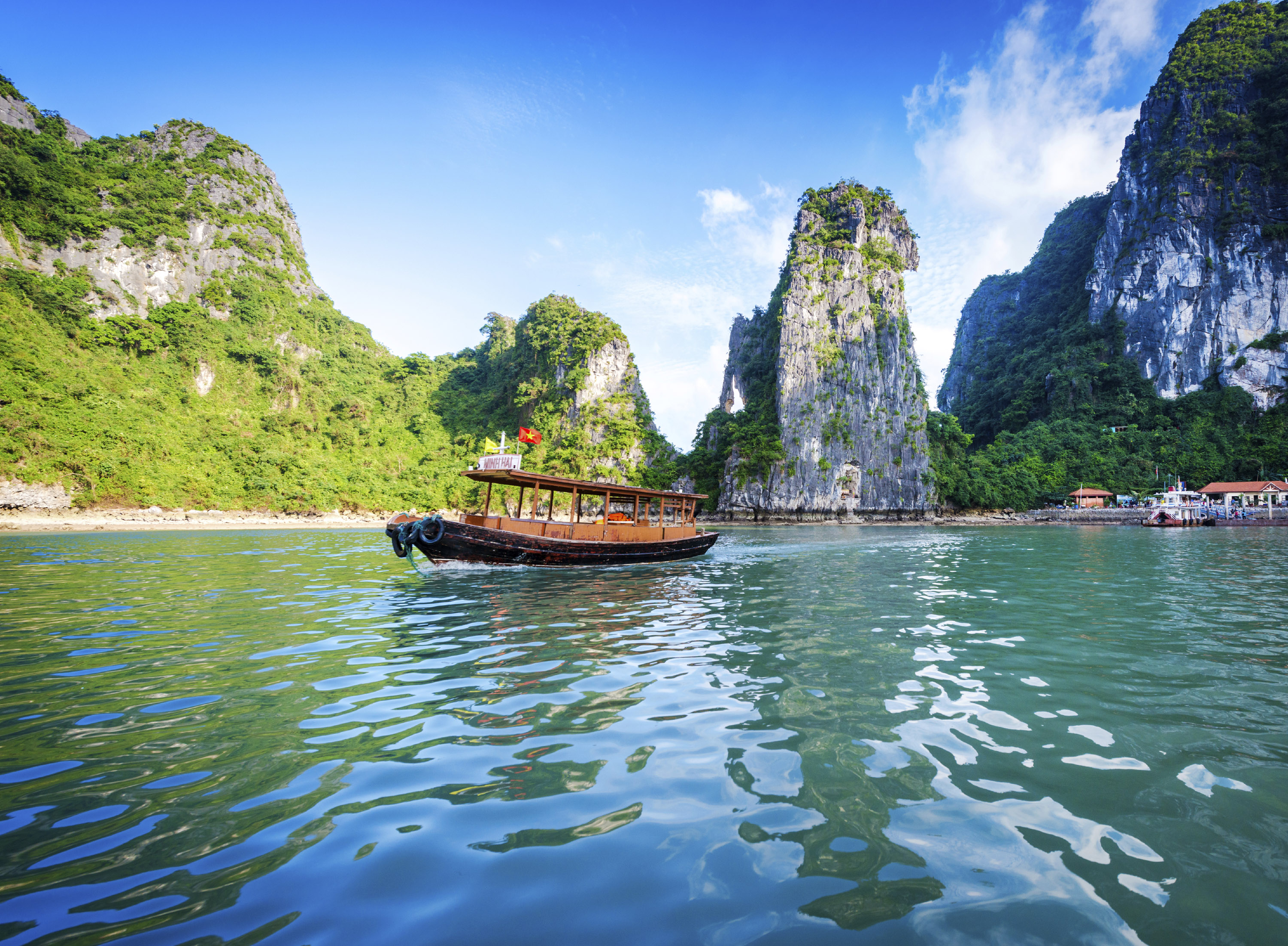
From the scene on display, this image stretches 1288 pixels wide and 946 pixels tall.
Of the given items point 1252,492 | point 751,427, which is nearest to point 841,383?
point 751,427

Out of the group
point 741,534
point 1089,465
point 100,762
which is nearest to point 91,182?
point 741,534

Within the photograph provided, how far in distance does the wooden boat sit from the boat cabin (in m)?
0.03

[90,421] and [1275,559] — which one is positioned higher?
[90,421]

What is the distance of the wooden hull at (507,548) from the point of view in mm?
13977

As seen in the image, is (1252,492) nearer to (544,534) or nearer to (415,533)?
(544,534)

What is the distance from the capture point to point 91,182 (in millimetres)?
46531

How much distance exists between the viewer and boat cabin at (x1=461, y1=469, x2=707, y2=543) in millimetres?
14312

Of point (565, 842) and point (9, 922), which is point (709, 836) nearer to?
point (565, 842)

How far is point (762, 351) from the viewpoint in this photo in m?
74.8

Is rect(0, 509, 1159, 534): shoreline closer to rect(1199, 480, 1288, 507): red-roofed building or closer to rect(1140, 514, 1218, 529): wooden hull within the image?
rect(1140, 514, 1218, 529): wooden hull

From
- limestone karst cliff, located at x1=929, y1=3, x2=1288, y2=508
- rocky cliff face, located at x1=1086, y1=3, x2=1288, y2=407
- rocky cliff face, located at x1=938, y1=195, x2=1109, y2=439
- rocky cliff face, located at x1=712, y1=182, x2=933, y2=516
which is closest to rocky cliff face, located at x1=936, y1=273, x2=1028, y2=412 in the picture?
rocky cliff face, located at x1=938, y1=195, x2=1109, y2=439

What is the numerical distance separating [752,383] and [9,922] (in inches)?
2905

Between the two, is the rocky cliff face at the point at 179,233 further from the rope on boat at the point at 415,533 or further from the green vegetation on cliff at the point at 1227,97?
the green vegetation on cliff at the point at 1227,97

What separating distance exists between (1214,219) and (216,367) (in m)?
111
